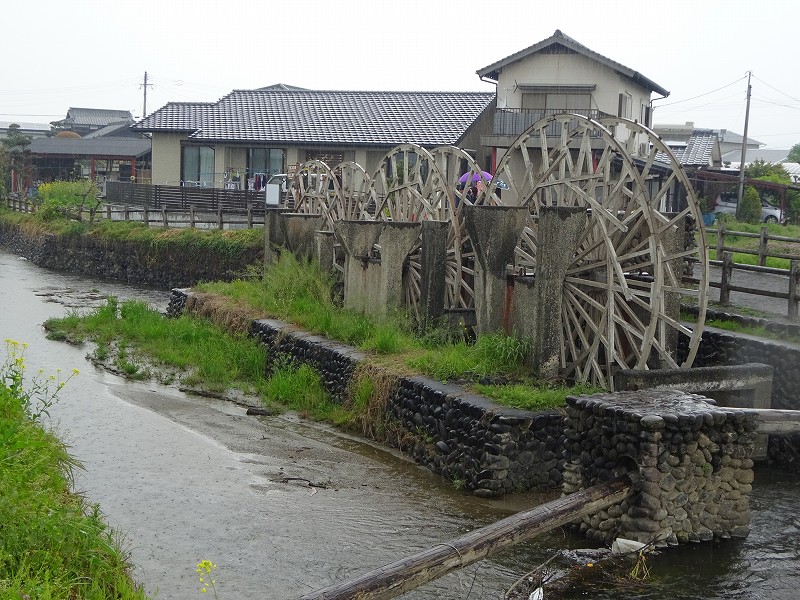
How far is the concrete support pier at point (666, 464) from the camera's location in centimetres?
905

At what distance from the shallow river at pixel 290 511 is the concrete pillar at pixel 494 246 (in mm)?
2643

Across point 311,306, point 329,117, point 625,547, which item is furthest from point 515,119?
point 625,547

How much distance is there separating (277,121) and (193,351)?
22.0 m

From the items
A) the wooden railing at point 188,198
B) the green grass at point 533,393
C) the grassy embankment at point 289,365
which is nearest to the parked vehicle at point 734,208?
the wooden railing at point 188,198

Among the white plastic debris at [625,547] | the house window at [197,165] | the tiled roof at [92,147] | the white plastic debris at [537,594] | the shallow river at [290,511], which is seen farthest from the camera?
the tiled roof at [92,147]

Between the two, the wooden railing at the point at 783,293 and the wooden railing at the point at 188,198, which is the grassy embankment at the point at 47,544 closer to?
the wooden railing at the point at 783,293

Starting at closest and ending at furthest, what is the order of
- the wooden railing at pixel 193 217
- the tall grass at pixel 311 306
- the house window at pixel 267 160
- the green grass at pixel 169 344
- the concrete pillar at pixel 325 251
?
the tall grass at pixel 311 306 → the green grass at pixel 169 344 → the concrete pillar at pixel 325 251 → the wooden railing at pixel 193 217 → the house window at pixel 267 160

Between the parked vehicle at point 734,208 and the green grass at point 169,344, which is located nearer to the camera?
the green grass at point 169,344

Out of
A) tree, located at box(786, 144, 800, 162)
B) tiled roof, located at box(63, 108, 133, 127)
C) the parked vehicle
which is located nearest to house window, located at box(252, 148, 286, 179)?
the parked vehicle

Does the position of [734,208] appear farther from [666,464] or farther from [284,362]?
[666,464]

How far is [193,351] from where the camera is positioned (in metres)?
18.1

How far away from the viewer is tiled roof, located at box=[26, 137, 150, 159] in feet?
157

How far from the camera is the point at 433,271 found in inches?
613

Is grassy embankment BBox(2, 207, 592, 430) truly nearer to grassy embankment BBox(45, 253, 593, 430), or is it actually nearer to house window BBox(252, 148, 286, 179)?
grassy embankment BBox(45, 253, 593, 430)
